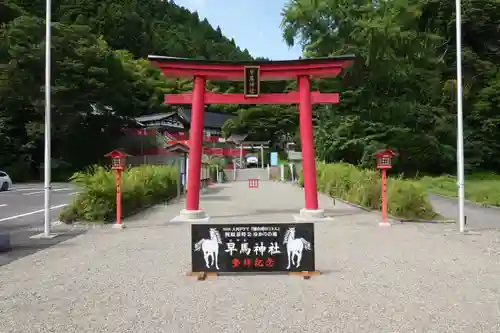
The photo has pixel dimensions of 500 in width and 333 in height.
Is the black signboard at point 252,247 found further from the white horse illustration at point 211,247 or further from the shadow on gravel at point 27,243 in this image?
the shadow on gravel at point 27,243

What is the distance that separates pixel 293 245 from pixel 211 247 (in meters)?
1.19

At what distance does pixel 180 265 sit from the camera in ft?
27.1

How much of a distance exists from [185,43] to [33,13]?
1226 inches

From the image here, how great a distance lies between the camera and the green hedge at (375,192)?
14812 millimetres

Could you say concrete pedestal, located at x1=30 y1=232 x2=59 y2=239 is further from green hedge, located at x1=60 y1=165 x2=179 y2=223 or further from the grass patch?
the grass patch

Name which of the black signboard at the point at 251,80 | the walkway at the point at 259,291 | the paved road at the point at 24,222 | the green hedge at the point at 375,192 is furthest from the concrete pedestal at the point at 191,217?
the green hedge at the point at 375,192

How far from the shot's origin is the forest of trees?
33750 millimetres

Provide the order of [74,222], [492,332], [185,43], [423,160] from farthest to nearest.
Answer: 1. [185,43]
2. [423,160]
3. [74,222]
4. [492,332]

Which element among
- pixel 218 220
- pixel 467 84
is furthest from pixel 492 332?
pixel 467 84

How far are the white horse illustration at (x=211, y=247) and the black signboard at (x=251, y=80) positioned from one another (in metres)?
8.82

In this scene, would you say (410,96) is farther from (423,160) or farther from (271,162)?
(271,162)

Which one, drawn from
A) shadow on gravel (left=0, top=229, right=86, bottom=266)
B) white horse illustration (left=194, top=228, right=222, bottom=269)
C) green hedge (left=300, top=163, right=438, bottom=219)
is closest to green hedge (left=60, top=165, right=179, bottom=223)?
shadow on gravel (left=0, top=229, right=86, bottom=266)

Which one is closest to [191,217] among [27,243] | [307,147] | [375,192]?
[307,147]

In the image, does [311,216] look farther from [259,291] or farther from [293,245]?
[259,291]
